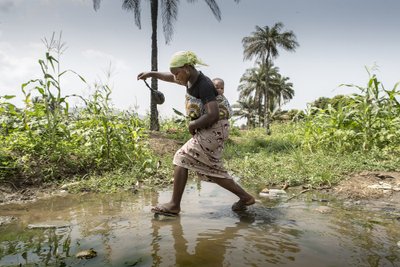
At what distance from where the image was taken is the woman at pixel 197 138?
112 inches

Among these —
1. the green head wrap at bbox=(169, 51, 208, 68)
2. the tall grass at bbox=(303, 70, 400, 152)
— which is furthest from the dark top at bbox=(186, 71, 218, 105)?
the tall grass at bbox=(303, 70, 400, 152)

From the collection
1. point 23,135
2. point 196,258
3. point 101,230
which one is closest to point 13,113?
point 23,135

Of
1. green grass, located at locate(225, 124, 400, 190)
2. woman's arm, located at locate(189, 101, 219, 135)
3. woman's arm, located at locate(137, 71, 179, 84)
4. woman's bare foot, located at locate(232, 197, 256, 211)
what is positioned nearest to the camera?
woman's arm, located at locate(189, 101, 219, 135)

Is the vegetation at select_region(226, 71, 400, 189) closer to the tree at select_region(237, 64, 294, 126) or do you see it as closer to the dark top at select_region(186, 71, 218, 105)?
the dark top at select_region(186, 71, 218, 105)

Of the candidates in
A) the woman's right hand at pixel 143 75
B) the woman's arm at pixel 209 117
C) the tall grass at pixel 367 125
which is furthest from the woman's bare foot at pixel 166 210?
the tall grass at pixel 367 125

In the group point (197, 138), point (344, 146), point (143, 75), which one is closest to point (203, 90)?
point (197, 138)

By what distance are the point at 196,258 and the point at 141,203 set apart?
1.67m

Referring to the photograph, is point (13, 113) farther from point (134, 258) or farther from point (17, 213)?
point (134, 258)

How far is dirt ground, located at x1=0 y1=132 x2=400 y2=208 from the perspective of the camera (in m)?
3.54

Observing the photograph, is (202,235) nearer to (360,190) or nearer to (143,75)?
(143,75)

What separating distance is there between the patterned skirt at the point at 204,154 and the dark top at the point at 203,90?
10.3 inches

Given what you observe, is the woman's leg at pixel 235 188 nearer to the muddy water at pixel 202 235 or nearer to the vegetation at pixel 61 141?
the muddy water at pixel 202 235

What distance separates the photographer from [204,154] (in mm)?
2900

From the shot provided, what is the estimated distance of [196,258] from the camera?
1.90m
